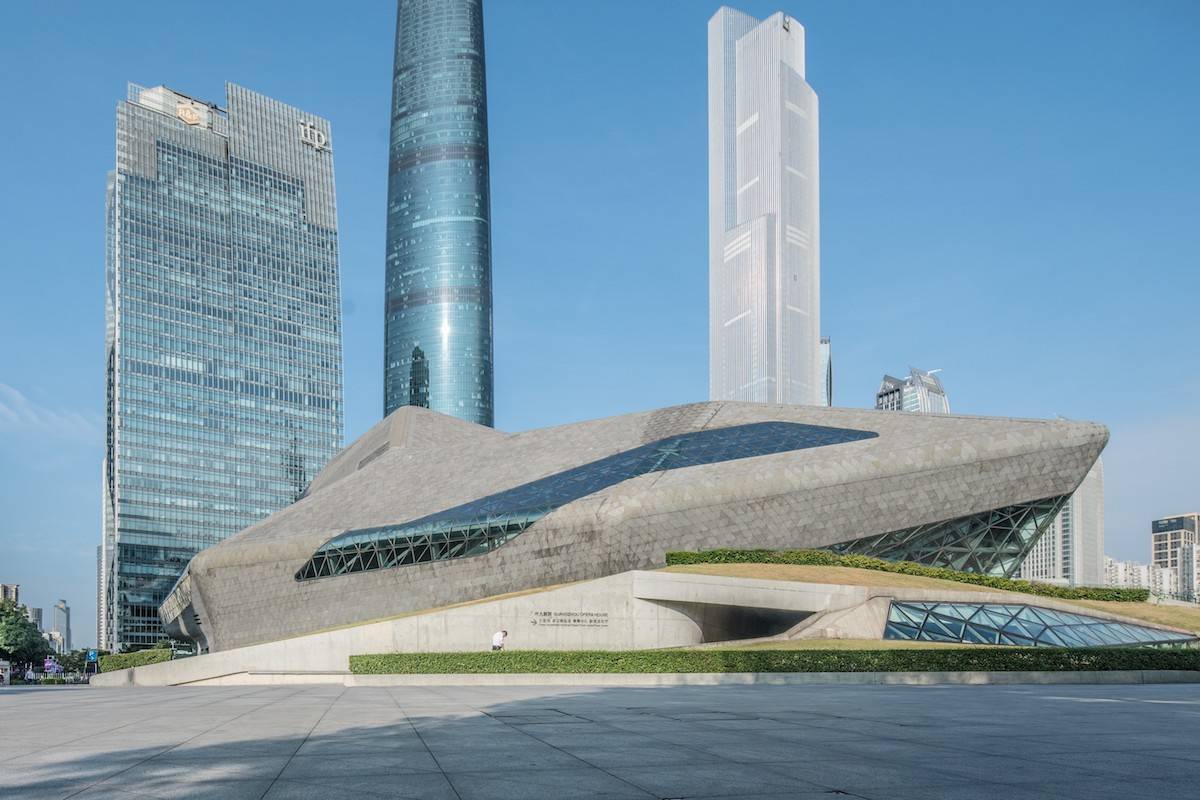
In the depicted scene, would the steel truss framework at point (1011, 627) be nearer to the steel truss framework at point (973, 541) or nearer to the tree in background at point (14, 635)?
the steel truss framework at point (973, 541)

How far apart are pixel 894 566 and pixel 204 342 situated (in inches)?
6204

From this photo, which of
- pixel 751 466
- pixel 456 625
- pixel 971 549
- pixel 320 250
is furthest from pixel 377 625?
pixel 320 250

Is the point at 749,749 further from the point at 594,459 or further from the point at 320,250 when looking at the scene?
the point at 320,250

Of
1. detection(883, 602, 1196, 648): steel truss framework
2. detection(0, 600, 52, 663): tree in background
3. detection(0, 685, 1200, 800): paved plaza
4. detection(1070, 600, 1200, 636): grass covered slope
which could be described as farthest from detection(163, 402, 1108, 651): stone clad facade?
detection(0, 600, 52, 663): tree in background

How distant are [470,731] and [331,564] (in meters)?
39.7

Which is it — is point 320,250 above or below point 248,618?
above

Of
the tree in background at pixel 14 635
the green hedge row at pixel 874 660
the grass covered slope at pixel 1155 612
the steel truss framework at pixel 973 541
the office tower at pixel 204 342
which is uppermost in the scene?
the office tower at pixel 204 342

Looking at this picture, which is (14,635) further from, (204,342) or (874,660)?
(874,660)

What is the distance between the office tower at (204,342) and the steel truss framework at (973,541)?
146m

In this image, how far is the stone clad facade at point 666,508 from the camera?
148 ft

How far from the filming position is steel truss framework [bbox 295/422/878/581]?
47594mm

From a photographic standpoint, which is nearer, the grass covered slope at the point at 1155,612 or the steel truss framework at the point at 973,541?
the grass covered slope at the point at 1155,612

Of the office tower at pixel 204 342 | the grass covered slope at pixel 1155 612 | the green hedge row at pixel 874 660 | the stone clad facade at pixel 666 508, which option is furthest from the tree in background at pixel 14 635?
the grass covered slope at pixel 1155 612

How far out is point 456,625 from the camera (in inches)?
1436
